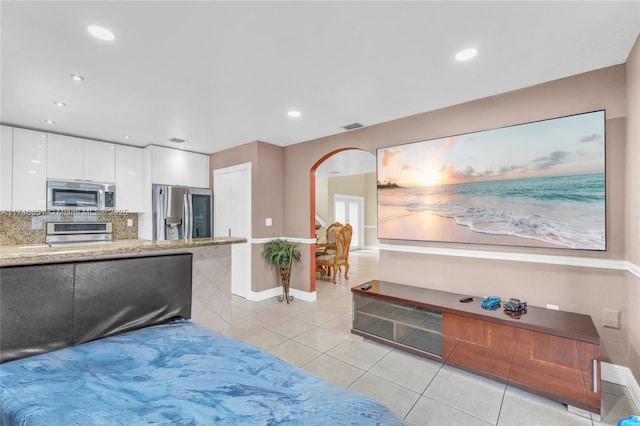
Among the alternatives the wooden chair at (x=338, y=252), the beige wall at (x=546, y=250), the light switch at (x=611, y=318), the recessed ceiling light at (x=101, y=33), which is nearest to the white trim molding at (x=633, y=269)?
the beige wall at (x=546, y=250)

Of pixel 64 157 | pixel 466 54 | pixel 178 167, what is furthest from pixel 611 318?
pixel 64 157

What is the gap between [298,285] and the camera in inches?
183

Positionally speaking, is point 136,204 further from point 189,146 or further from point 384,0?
point 384,0

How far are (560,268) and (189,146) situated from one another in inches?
201

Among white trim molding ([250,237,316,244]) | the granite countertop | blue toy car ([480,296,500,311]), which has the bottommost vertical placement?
blue toy car ([480,296,500,311])

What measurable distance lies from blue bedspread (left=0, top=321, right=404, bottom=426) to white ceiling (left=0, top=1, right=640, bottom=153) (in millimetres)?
1941

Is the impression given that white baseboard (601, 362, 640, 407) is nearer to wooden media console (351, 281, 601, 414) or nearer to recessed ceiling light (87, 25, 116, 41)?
wooden media console (351, 281, 601, 414)

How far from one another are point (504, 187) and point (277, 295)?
358 centimetres

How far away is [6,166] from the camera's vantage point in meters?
3.52

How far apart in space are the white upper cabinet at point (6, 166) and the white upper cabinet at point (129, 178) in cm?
115

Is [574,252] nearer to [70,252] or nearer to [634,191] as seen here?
[634,191]

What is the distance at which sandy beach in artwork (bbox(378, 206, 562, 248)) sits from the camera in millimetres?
2697

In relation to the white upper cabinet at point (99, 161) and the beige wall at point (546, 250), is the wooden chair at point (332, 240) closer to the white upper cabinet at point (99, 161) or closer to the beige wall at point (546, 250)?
the beige wall at point (546, 250)

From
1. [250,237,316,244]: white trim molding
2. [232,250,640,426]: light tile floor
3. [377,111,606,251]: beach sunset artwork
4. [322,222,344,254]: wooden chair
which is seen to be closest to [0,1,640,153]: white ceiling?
[377,111,606,251]: beach sunset artwork
